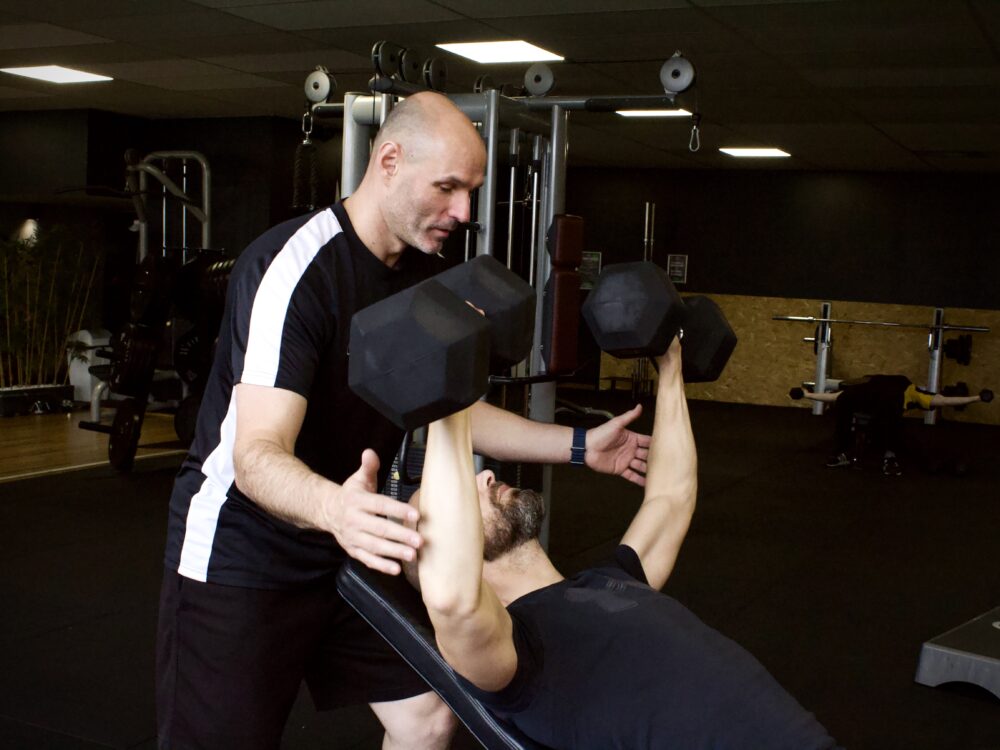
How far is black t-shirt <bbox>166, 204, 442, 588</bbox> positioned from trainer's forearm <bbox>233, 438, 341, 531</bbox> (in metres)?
0.12

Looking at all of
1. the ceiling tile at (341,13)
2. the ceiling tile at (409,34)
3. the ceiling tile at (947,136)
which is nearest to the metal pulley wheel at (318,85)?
the ceiling tile at (341,13)

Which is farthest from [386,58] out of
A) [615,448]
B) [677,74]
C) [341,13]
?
[615,448]

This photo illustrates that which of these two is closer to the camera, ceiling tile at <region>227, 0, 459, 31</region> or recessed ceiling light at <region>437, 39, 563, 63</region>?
ceiling tile at <region>227, 0, 459, 31</region>

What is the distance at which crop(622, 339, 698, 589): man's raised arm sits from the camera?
1.41 m

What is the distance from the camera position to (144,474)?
4.62 m

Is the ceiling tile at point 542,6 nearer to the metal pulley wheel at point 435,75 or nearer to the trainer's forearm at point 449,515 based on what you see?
the metal pulley wheel at point 435,75

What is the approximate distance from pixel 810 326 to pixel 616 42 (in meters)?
4.59

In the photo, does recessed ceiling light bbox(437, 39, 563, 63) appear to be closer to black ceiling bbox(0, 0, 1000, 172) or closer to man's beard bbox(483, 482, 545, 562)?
black ceiling bbox(0, 0, 1000, 172)

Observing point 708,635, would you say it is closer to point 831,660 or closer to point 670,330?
point 670,330

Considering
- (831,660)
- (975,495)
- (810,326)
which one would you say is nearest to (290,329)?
(831,660)

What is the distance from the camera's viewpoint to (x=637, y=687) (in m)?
1.08

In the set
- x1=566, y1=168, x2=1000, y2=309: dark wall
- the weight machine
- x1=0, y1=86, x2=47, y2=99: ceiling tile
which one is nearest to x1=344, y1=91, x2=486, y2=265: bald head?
the weight machine

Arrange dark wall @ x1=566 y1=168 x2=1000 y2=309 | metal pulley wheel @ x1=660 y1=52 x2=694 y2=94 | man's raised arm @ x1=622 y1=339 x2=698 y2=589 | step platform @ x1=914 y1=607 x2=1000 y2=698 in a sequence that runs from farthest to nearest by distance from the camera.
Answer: dark wall @ x1=566 y1=168 x2=1000 y2=309, metal pulley wheel @ x1=660 y1=52 x2=694 y2=94, step platform @ x1=914 y1=607 x2=1000 y2=698, man's raised arm @ x1=622 y1=339 x2=698 y2=589

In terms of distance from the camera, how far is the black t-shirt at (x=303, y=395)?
49.8 inches
